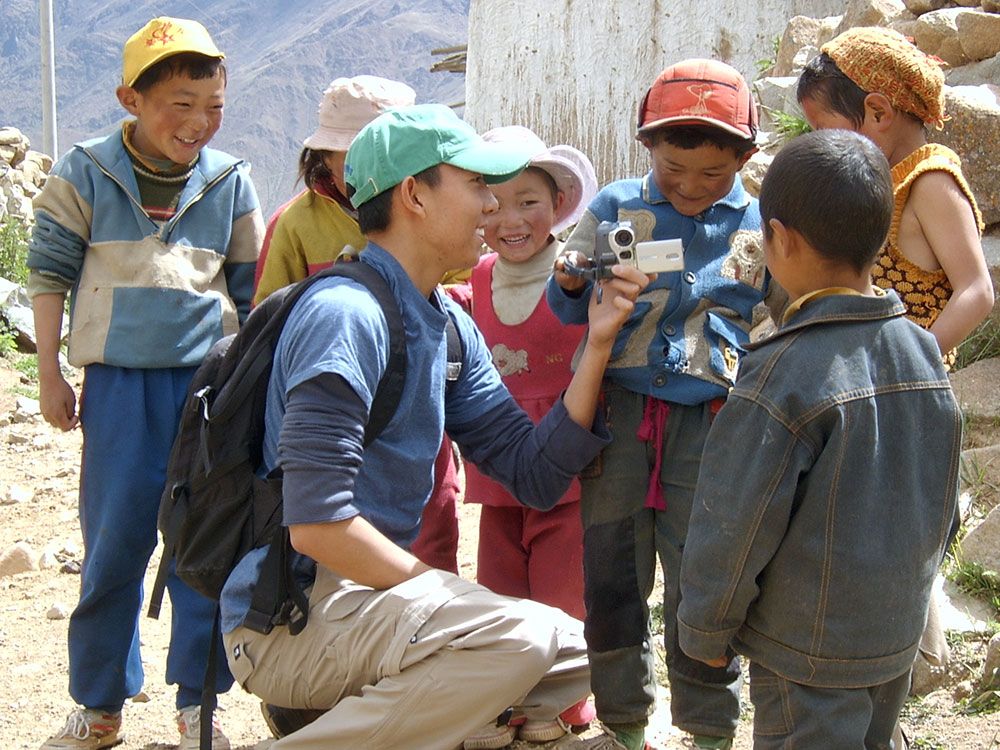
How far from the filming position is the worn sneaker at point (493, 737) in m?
3.38

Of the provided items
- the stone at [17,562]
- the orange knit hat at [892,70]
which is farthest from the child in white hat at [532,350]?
the stone at [17,562]

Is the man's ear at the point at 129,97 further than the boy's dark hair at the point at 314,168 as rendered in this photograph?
No

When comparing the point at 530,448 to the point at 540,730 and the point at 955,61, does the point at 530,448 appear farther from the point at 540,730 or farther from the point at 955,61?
the point at 955,61

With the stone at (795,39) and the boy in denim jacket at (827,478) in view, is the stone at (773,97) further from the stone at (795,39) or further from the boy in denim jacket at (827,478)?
the boy in denim jacket at (827,478)

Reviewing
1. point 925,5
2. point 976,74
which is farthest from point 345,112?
point 925,5

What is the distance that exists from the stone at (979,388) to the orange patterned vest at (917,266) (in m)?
1.80

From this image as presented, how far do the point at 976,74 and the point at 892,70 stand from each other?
316 cm

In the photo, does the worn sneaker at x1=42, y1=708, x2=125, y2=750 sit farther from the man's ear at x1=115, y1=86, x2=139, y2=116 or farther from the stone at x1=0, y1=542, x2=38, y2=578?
the stone at x1=0, y1=542, x2=38, y2=578

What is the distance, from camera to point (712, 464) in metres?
2.36

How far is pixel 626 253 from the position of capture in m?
2.86

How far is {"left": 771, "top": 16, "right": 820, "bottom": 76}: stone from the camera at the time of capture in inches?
262

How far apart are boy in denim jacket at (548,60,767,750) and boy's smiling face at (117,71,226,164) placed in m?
1.26

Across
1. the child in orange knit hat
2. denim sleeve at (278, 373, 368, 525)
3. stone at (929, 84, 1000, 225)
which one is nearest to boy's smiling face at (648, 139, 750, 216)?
the child in orange knit hat

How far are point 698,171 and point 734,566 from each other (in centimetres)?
108
